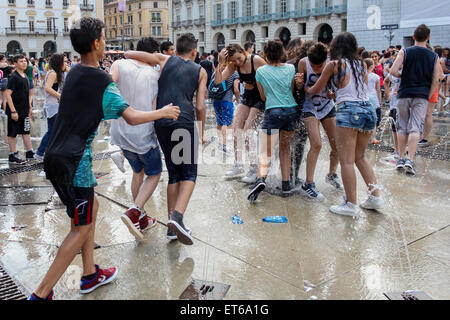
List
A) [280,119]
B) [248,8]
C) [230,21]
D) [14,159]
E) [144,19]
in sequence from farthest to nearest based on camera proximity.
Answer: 1. [144,19]
2. [230,21]
3. [248,8]
4. [14,159]
5. [280,119]

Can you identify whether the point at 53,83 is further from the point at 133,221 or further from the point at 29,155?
the point at 133,221

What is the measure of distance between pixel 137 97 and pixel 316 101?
7.10 ft

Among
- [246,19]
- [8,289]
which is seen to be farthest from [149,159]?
[246,19]

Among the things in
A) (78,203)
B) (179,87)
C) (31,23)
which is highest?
(31,23)

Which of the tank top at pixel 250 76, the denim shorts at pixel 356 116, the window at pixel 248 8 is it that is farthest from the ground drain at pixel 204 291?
the window at pixel 248 8

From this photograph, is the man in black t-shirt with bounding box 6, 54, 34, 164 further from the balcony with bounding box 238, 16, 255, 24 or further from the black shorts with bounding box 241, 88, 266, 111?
the balcony with bounding box 238, 16, 255, 24

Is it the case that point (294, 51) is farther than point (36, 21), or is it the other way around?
point (36, 21)

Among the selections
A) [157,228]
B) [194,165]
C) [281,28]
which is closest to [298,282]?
[194,165]

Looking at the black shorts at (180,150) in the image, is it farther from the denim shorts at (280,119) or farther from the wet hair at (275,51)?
the wet hair at (275,51)

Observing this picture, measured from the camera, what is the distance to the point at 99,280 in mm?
2979

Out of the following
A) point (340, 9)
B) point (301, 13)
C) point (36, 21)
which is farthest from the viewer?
point (36, 21)

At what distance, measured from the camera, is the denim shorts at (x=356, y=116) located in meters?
4.28

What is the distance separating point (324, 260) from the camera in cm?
339

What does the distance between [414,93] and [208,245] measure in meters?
4.13
